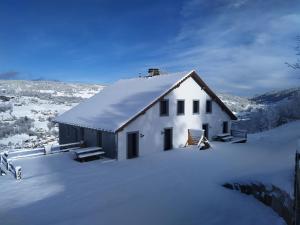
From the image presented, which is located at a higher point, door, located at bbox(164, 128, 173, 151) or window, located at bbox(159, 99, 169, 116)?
window, located at bbox(159, 99, 169, 116)

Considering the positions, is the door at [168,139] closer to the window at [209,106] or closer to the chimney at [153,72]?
the window at [209,106]

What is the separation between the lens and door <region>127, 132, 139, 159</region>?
20.2 m

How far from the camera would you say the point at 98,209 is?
447 inches

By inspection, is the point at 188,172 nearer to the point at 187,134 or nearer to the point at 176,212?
the point at 176,212

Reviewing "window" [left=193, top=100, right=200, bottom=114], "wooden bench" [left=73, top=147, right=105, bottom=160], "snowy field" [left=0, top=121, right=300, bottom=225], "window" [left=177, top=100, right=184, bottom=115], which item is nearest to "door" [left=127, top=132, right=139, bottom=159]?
"snowy field" [left=0, top=121, right=300, bottom=225]

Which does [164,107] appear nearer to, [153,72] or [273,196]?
[153,72]

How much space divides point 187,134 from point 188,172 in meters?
8.48

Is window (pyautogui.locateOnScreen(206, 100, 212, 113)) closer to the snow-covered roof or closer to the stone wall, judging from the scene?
the snow-covered roof

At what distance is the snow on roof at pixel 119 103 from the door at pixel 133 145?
1.49 metres

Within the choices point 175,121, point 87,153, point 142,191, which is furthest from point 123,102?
point 142,191

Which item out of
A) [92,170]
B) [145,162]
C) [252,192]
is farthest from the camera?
[145,162]

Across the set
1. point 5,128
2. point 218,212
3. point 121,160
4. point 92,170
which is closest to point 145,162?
point 121,160

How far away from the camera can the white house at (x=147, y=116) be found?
20125mm

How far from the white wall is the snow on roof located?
2.31 ft
